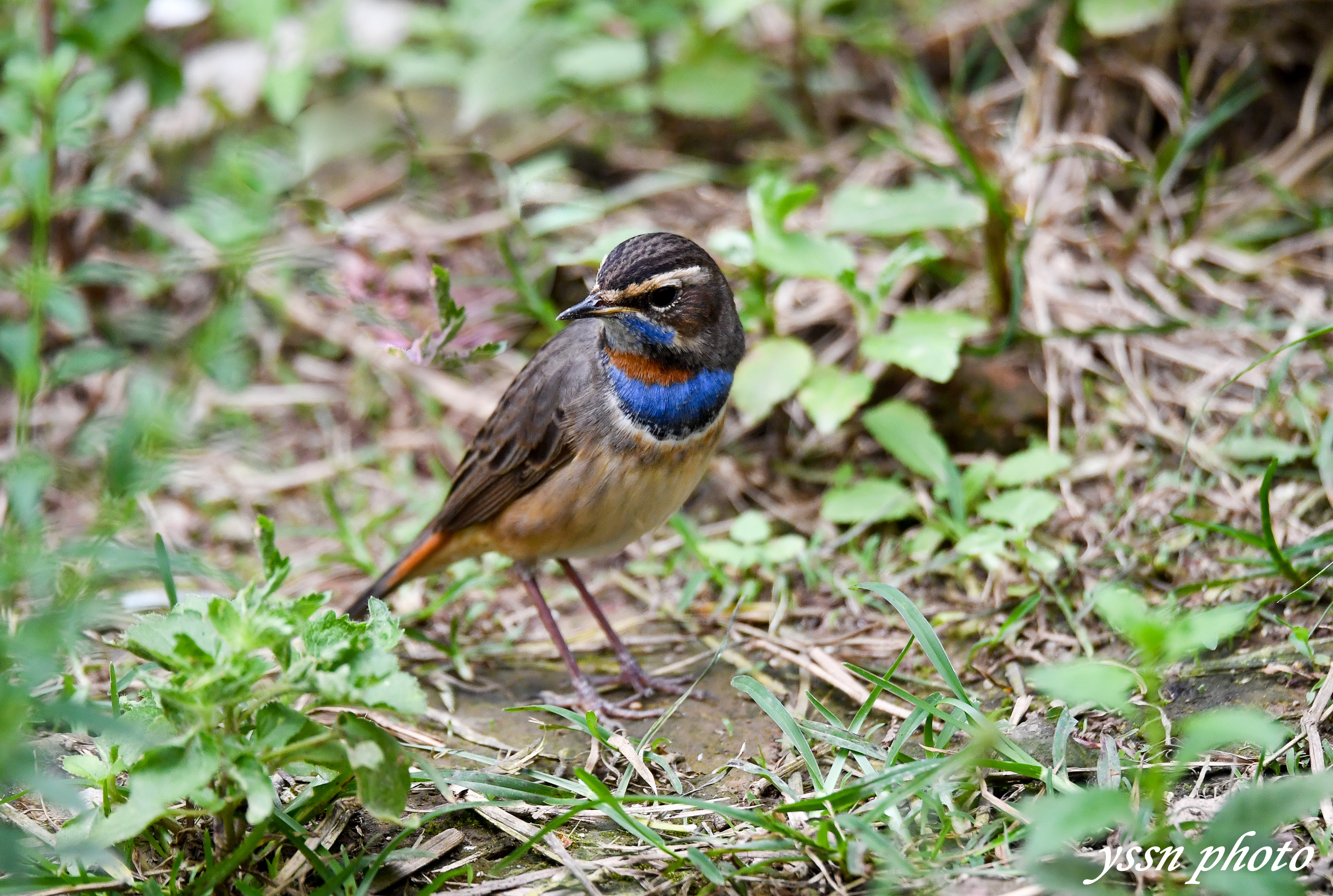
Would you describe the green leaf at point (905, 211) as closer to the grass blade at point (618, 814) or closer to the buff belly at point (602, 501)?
the buff belly at point (602, 501)

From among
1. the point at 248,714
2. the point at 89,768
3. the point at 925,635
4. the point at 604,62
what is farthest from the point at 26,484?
the point at 604,62

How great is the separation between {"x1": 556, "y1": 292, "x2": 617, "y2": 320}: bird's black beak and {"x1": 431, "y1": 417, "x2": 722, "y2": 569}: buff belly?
1.82 ft

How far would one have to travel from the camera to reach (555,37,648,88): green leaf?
7754mm

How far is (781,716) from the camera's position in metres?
3.96

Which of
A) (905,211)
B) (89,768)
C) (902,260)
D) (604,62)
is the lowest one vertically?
(89,768)

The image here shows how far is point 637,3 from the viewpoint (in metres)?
8.12

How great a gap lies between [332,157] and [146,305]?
166cm

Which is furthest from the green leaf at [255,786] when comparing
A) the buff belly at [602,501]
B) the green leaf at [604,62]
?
the green leaf at [604,62]

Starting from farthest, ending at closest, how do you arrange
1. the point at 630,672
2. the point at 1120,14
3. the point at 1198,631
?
the point at 1120,14, the point at 630,672, the point at 1198,631

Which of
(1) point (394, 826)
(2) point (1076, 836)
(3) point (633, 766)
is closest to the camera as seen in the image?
(2) point (1076, 836)

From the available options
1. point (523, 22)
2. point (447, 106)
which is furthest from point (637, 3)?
point (447, 106)

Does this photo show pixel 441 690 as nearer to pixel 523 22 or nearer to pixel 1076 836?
pixel 1076 836

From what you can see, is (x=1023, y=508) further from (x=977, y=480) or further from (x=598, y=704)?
(x=598, y=704)

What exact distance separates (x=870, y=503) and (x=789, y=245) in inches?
52.7
